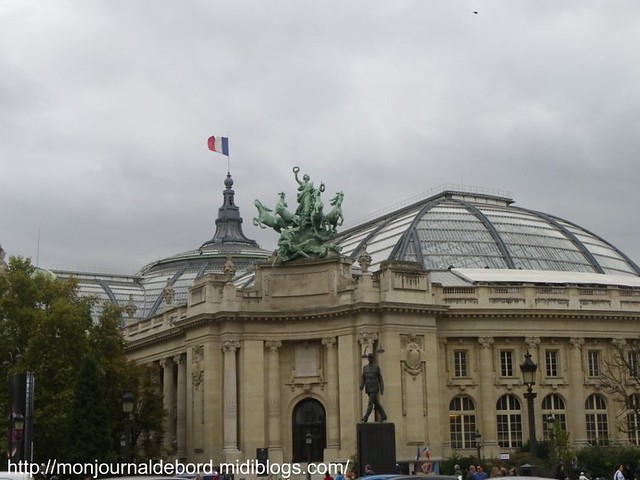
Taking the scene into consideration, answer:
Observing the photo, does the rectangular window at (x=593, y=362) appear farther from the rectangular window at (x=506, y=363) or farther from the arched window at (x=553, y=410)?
the rectangular window at (x=506, y=363)

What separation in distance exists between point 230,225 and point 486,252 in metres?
59.2

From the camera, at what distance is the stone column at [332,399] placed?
3095 inches

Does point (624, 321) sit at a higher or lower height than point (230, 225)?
lower

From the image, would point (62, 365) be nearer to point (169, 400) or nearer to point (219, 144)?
point (169, 400)

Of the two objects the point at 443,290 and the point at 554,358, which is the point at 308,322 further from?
the point at 554,358

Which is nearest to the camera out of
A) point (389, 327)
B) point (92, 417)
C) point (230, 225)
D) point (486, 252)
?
point (92, 417)

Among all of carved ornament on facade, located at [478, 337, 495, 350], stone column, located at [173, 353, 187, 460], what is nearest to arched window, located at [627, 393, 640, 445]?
carved ornament on facade, located at [478, 337, 495, 350]

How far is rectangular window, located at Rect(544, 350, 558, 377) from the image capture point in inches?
3255

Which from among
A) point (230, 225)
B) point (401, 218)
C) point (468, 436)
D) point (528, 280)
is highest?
point (230, 225)

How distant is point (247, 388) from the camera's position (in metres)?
79.7

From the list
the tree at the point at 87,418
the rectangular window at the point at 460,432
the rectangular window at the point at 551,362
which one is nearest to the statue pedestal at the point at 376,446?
A: the tree at the point at 87,418

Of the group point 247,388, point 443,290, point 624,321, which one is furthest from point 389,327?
point 624,321

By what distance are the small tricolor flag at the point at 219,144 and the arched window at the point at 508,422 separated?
3391 cm

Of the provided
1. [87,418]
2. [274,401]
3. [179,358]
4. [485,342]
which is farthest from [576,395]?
[87,418]
